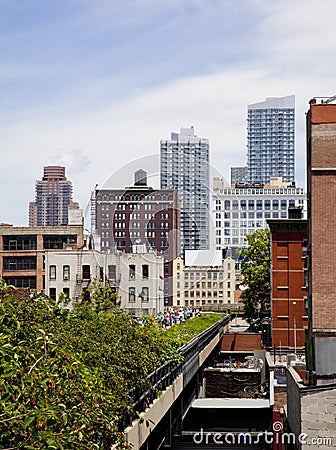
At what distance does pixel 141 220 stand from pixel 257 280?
1627 cm

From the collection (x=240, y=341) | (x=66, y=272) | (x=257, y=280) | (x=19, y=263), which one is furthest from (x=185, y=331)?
(x=19, y=263)

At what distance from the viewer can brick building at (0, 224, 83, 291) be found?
76.7m

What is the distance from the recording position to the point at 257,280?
73.6 m

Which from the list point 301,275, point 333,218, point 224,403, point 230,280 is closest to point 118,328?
point 333,218

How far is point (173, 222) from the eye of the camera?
76188mm

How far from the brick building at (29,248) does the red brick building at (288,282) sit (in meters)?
25.5

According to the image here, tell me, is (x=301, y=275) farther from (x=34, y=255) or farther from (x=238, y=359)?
(x=34, y=255)

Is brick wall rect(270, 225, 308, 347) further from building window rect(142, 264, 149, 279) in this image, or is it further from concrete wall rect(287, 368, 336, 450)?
concrete wall rect(287, 368, 336, 450)

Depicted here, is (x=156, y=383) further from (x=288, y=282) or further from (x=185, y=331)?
(x=288, y=282)

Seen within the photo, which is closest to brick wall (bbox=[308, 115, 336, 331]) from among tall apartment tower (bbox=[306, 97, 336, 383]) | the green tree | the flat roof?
tall apartment tower (bbox=[306, 97, 336, 383])

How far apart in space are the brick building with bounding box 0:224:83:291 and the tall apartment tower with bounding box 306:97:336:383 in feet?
157

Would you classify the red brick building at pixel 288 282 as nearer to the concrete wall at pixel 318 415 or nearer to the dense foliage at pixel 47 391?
the concrete wall at pixel 318 415

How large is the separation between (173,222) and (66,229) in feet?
41.6

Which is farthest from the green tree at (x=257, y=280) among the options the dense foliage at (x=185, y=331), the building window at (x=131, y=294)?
the dense foliage at (x=185, y=331)
